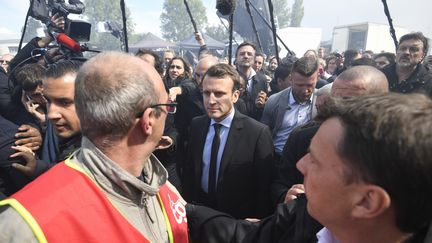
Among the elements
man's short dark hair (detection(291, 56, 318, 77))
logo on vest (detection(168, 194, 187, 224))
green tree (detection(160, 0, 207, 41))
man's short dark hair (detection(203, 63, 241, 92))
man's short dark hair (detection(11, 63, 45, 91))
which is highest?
green tree (detection(160, 0, 207, 41))

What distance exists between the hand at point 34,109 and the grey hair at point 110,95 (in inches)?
66.2

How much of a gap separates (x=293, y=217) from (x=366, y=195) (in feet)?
1.77

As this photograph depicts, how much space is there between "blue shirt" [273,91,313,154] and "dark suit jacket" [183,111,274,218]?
76 centimetres

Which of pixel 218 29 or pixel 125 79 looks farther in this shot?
pixel 218 29

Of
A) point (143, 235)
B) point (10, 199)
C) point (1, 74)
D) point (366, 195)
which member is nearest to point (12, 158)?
point (10, 199)

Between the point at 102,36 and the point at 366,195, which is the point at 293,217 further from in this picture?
the point at 102,36

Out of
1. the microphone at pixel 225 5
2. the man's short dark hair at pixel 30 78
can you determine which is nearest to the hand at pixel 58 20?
the man's short dark hair at pixel 30 78

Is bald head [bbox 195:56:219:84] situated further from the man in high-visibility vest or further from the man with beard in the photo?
the man in high-visibility vest

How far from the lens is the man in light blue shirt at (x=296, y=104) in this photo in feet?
11.5

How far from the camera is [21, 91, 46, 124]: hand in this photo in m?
2.71

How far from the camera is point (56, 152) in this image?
1995mm

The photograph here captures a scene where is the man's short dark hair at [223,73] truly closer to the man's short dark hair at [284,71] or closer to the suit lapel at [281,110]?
the suit lapel at [281,110]

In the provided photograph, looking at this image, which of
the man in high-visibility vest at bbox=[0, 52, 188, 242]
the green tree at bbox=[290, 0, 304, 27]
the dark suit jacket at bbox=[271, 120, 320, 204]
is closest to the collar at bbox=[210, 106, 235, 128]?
the dark suit jacket at bbox=[271, 120, 320, 204]

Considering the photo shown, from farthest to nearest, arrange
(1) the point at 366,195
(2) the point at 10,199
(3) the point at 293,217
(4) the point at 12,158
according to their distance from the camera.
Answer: (4) the point at 12,158
(3) the point at 293,217
(2) the point at 10,199
(1) the point at 366,195
